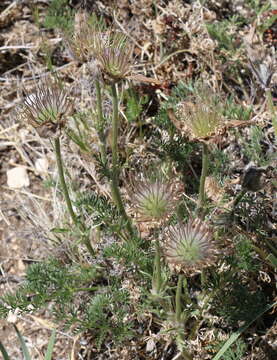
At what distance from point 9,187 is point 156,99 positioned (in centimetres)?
87

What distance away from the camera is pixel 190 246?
5.53ft

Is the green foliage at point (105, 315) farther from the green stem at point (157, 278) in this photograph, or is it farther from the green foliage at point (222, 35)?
the green foliage at point (222, 35)

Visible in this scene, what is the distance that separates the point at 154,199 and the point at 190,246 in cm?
17

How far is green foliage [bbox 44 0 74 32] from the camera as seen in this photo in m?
3.08

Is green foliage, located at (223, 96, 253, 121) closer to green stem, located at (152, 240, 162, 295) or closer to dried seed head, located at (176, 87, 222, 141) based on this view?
dried seed head, located at (176, 87, 222, 141)

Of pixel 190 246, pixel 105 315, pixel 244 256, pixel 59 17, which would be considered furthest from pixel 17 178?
pixel 190 246

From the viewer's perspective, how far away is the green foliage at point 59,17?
308cm

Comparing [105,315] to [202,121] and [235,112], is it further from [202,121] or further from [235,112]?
[235,112]

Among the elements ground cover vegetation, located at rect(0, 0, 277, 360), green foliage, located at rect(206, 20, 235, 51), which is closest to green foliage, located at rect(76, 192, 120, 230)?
ground cover vegetation, located at rect(0, 0, 277, 360)

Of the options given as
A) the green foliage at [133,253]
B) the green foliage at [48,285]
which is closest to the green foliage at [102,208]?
the green foliage at [133,253]

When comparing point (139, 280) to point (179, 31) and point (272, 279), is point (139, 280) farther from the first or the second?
point (179, 31)

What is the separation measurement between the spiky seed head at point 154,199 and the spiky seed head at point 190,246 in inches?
3.0

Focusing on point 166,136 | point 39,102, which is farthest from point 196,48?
point 39,102

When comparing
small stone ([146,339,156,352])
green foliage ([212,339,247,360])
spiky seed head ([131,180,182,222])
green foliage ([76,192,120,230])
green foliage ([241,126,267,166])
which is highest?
spiky seed head ([131,180,182,222])
